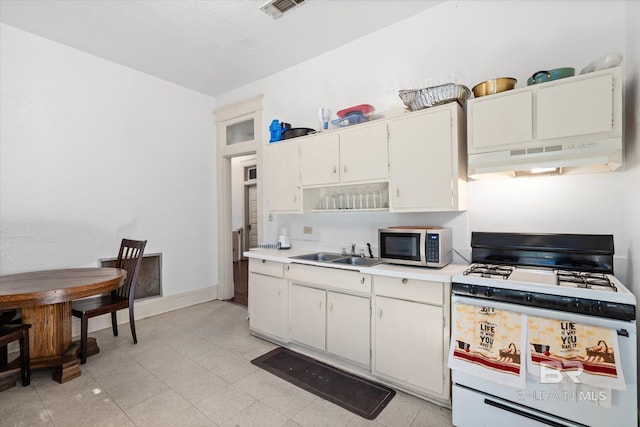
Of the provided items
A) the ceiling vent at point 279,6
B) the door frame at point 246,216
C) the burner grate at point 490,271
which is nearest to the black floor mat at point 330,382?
the burner grate at point 490,271

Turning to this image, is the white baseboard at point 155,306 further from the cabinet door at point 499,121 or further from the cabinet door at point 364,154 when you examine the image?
the cabinet door at point 499,121

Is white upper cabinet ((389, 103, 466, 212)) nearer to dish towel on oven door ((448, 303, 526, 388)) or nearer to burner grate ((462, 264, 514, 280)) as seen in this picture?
burner grate ((462, 264, 514, 280))

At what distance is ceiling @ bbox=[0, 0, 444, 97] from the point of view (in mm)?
2646

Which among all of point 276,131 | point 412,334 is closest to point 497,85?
point 412,334

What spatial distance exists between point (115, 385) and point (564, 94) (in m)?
3.79

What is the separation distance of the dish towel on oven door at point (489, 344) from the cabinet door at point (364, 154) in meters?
1.27

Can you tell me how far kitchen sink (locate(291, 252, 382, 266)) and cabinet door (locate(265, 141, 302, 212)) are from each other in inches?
20.7

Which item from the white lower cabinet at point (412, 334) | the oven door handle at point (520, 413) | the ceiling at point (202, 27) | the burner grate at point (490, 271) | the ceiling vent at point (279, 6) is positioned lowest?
the oven door handle at point (520, 413)

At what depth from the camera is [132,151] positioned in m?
3.84

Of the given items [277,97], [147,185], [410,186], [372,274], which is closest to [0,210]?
[147,185]

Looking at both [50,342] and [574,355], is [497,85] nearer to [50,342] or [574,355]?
[574,355]

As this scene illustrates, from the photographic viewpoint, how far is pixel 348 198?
3002 millimetres

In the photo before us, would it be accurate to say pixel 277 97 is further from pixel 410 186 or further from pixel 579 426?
pixel 579 426

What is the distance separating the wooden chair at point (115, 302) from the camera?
267 cm
